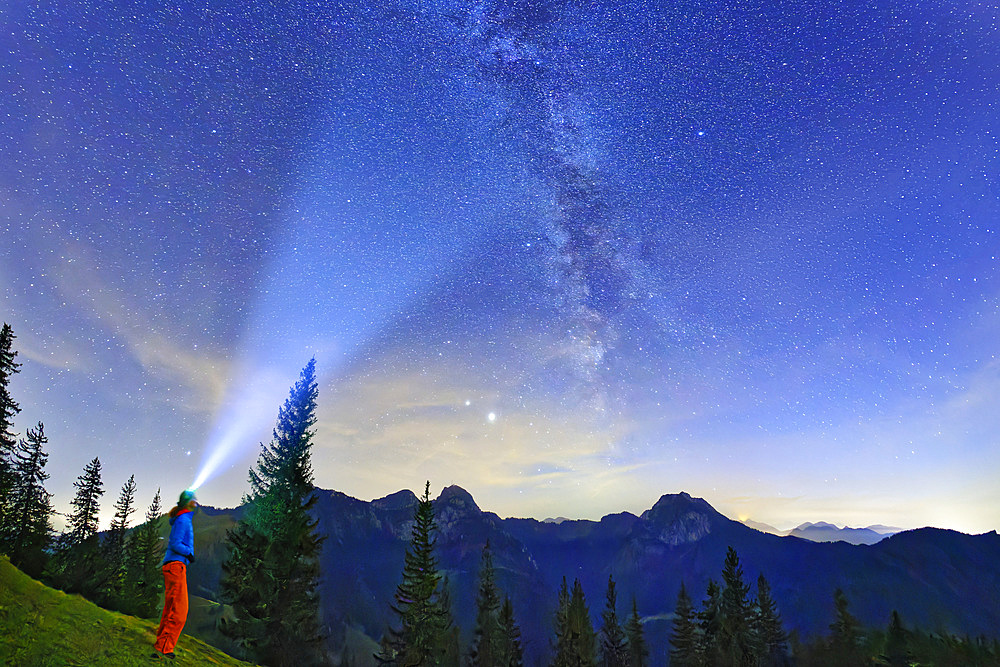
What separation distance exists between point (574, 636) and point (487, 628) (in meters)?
11.7

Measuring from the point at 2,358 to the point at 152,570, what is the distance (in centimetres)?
3612

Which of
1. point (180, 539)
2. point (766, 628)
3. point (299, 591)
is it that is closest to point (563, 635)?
point (766, 628)

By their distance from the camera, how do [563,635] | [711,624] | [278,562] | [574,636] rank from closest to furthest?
[278,562] → [711,624] → [574,636] → [563,635]

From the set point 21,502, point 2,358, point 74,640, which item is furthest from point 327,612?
point 74,640

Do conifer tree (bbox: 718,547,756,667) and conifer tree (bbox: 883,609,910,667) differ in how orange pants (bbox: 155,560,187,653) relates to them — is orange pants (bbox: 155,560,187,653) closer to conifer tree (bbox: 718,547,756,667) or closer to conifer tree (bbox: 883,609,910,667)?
conifer tree (bbox: 718,547,756,667)

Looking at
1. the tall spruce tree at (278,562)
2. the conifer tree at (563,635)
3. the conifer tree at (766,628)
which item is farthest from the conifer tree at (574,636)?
the tall spruce tree at (278,562)

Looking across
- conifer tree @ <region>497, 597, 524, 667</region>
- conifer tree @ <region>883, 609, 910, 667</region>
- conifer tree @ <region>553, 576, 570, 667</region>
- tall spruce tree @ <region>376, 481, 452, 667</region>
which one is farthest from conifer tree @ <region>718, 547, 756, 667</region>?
tall spruce tree @ <region>376, 481, 452, 667</region>

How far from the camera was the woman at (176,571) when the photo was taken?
394 inches

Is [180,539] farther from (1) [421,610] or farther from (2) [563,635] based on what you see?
(2) [563,635]

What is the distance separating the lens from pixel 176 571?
1003cm

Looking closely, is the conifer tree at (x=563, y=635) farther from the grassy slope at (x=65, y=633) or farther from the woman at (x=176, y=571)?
the woman at (x=176, y=571)

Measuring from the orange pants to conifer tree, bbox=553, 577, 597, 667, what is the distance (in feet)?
187

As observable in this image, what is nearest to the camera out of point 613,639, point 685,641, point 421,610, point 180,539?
point 180,539

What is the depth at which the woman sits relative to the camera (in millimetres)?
10000
